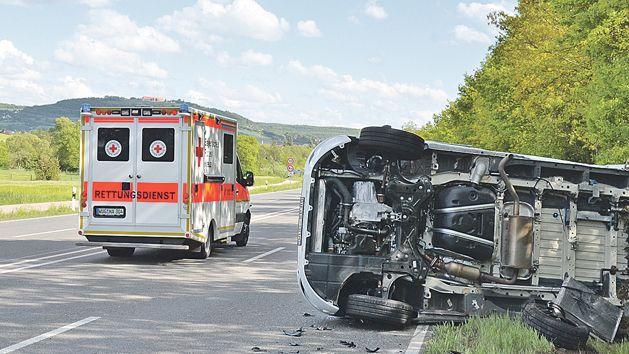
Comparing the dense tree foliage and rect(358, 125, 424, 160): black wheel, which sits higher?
the dense tree foliage

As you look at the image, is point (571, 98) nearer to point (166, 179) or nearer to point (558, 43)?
point (558, 43)

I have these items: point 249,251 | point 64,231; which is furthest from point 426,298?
point 64,231

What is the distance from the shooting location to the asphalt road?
877 cm

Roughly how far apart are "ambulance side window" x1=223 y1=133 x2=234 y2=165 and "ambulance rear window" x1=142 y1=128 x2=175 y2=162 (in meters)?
2.18

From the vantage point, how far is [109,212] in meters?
16.6

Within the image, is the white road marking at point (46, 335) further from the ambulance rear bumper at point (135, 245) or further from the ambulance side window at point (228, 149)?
the ambulance side window at point (228, 149)

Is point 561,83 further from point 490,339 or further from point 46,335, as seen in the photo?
point 46,335

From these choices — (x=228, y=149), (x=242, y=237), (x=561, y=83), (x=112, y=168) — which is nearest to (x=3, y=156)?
(x=561, y=83)

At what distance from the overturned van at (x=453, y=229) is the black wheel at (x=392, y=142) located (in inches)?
0.5

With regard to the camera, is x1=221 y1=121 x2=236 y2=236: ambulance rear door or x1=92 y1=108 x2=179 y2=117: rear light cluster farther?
x1=221 y1=121 x2=236 y2=236: ambulance rear door

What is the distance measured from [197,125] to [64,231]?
9.31 metres

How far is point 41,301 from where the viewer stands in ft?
37.0

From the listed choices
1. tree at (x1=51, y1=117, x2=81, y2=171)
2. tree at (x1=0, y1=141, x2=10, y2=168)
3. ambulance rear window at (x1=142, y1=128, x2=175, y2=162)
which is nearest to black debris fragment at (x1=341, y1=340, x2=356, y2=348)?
ambulance rear window at (x1=142, y1=128, x2=175, y2=162)

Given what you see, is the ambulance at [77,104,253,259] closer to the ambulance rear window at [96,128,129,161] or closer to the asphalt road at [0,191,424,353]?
the ambulance rear window at [96,128,129,161]
